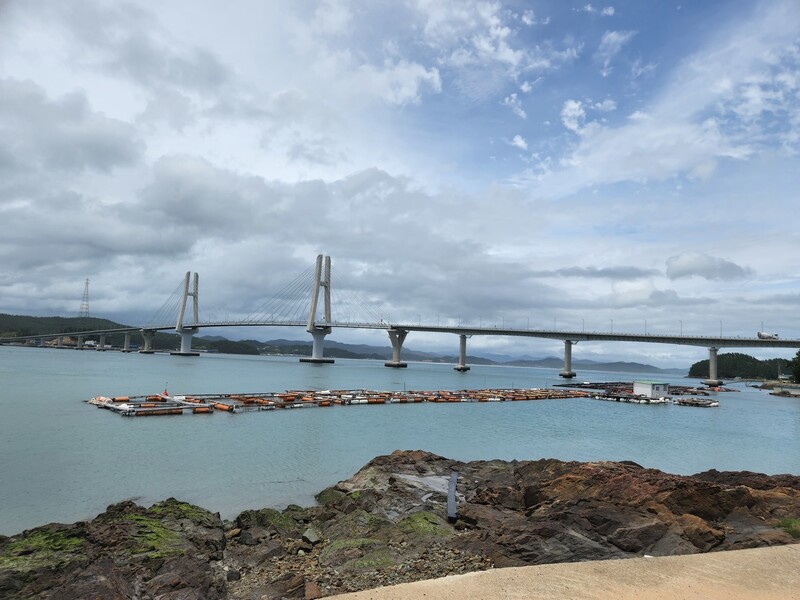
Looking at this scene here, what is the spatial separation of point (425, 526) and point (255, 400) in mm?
32540

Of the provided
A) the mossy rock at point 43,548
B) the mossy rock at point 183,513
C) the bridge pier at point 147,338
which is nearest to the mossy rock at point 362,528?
the mossy rock at point 183,513

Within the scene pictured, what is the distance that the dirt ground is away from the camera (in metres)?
4.69

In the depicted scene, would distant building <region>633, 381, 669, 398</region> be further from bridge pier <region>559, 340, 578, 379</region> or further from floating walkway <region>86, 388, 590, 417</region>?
bridge pier <region>559, 340, 578, 379</region>

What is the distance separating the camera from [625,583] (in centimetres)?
498

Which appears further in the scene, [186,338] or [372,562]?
[186,338]

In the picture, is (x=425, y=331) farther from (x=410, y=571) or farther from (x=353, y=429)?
(x=410, y=571)

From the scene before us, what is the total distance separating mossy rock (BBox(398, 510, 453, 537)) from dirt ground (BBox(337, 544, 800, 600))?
407 cm

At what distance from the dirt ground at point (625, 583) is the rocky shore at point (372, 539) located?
5.97 feet

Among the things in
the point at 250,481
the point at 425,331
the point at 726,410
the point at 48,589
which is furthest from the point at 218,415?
the point at 425,331

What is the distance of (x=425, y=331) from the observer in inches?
4070

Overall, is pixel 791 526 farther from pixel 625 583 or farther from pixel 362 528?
pixel 362 528

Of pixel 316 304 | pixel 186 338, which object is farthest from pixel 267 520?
pixel 186 338

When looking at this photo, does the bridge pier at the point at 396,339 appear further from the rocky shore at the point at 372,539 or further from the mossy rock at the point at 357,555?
the mossy rock at the point at 357,555

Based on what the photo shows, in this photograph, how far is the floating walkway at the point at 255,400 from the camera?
109 feet
